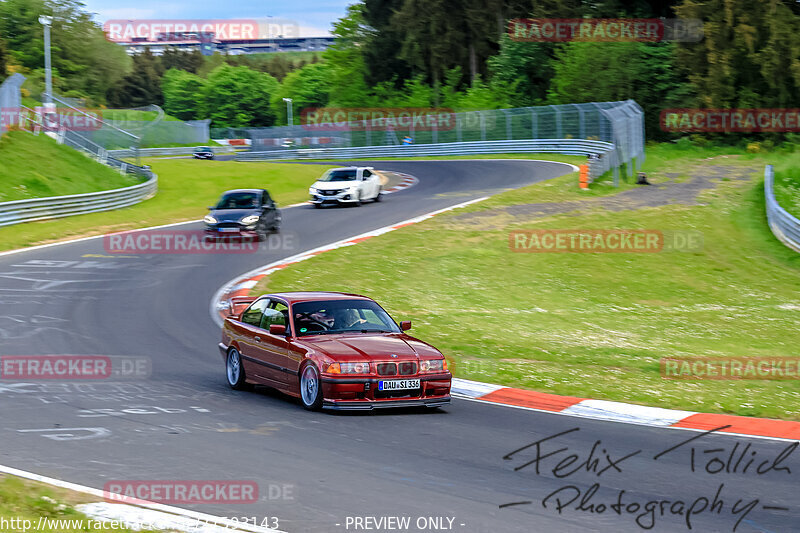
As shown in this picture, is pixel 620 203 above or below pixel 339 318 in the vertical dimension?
above

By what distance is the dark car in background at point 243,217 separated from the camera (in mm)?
26141

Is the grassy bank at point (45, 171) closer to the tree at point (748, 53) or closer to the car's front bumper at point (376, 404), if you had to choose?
the car's front bumper at point (376, 404)

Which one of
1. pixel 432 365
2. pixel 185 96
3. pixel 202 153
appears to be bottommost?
pixel 432 365

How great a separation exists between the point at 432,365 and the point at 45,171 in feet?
99.7

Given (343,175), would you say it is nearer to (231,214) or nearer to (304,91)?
(231,214)

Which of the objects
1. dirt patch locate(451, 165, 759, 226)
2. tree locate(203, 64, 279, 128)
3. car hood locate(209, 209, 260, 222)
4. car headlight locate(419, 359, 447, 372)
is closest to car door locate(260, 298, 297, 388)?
car headlight locate(419, 359, 447, 372)

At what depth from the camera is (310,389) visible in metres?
10.2

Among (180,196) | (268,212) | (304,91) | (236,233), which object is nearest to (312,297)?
(236,233)

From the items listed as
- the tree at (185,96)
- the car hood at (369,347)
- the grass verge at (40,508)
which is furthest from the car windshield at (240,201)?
the tree at (185,96)

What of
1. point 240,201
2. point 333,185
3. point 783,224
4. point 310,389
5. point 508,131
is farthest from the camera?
point 508,131

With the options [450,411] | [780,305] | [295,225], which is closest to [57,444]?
[450,411]

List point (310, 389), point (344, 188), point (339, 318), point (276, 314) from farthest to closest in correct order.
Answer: point (344, 188)
point (276, 314)
point (339, 318)
point (310, 389)

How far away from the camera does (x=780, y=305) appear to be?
1959cm

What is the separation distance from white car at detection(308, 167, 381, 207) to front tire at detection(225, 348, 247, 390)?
21872 mm
